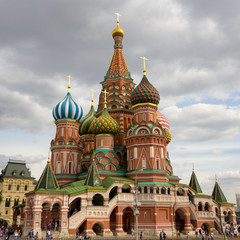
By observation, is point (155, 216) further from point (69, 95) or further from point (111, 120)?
point (69, 95)

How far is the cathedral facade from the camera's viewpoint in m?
29.9

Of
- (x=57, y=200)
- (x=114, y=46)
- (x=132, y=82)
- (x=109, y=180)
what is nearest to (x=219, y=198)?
(x=109, y=180)

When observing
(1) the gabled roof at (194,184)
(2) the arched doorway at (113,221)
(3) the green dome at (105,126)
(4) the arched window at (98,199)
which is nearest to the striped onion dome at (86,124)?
(3) the green dome at (105,126)

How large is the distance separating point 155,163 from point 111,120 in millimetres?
8523

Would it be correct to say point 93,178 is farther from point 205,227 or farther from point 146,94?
point 205,227

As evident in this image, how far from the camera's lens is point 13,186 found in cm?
5644

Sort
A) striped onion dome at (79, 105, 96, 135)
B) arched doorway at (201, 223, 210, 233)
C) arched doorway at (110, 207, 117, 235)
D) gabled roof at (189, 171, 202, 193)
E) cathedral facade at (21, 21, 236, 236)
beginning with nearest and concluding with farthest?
cathedral facade at (21, 21, 236, 236) < arched doorway at (110, 207, 117, 235) < arched doorway at (201, 223, 210, 233) < gabled roof at (189, 171, 202, 193) < striped onion dome at (79, 105, 96, 135)

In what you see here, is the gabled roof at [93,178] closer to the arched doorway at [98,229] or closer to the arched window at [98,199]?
the arched window at [98,199]

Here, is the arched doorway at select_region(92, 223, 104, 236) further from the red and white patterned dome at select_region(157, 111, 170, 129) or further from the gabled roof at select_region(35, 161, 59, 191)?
the red and white patterned dome at select_region(157, 111, 170, 129)

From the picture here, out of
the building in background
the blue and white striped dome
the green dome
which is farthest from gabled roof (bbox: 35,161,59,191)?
the building in background

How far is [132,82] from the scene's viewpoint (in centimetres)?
4609

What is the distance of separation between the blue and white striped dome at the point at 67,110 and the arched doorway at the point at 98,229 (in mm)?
16012

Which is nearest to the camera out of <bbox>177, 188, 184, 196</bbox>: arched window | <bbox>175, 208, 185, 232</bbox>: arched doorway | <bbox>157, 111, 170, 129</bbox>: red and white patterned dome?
<bbox>175, 208, 185, 232</bbox>: arched doorway

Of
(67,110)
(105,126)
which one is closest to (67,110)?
(67,110)
